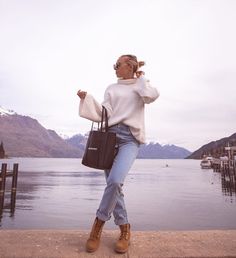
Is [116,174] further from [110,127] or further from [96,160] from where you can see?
[110,127]

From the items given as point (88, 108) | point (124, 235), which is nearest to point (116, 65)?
point (88, 108)

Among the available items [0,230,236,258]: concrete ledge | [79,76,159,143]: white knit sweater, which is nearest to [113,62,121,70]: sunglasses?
[79,76,159,143]: white knit sweater

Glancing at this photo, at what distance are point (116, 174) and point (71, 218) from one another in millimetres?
21001

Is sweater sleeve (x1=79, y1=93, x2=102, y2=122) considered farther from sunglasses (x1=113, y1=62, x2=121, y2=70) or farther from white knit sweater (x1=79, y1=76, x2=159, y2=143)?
sunglasses (x1=113, y1=62, x2=121, y2=70)

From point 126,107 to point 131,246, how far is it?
5.20 feet

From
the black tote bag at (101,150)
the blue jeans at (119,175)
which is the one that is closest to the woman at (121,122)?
the blue jeans at (119,175)

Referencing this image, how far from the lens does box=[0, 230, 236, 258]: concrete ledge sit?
10.3ft

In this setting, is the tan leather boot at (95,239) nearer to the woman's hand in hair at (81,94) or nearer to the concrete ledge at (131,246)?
the concrete ledge at (131,246)

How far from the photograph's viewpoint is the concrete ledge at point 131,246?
313cm

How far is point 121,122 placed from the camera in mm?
3566

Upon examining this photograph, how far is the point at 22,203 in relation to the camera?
2998 centimetres

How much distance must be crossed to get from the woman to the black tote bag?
0.10m

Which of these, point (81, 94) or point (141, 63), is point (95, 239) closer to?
point (81, 94)

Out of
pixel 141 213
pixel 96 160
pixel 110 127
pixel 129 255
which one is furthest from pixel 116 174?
pixel 141 213
